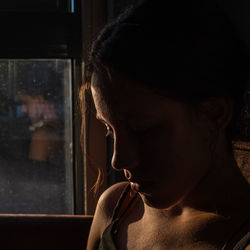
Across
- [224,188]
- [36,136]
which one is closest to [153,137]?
[224,188]

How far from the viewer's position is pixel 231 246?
24.9 inches

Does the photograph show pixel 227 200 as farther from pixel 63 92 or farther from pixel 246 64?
pixel 63 92

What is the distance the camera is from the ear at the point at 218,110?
63cm

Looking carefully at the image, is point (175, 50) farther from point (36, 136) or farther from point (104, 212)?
point (36, 136)

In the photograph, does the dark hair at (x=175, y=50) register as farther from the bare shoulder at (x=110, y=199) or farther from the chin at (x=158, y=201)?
the bare shoulder at (x=110, y=199)

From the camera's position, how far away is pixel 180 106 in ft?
2.06

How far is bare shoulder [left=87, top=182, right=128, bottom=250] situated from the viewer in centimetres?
92

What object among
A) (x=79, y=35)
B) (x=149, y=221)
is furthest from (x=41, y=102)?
(x=149, y=221)

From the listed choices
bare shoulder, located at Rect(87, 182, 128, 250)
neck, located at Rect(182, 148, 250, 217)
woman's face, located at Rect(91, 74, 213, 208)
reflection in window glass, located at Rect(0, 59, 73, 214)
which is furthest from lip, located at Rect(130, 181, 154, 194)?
reflection in window glass, located at Rect(0, 59, 73, 214)

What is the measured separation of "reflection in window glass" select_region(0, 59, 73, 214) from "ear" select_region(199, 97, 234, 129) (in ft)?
3.75

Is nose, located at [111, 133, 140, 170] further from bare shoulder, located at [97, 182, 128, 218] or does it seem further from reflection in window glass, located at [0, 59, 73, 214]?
reflection in window glass, located at [0, 59, 73, 214]

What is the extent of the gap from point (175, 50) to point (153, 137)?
0.49 feet

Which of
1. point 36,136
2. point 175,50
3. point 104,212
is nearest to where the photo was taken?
point 175,50

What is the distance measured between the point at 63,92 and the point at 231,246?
1.23 m
